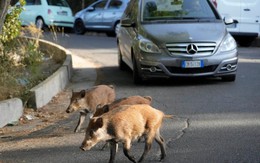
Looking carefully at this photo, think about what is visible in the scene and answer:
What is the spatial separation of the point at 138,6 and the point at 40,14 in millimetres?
16795

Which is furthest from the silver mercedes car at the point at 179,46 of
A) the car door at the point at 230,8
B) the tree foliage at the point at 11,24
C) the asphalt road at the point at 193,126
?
the car door at the point at 230,8

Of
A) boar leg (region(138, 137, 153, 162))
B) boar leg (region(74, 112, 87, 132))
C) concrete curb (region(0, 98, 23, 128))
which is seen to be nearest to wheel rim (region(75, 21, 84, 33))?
concrete curb (region(0, 98, 23, 128))

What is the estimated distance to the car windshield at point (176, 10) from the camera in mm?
12133

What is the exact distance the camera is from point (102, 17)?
26.1m

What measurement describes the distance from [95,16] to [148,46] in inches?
611

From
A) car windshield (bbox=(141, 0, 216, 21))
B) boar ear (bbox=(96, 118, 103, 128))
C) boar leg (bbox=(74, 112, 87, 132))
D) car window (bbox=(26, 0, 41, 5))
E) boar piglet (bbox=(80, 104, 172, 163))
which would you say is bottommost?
car window (bbox=(26, 0, 41, 5))

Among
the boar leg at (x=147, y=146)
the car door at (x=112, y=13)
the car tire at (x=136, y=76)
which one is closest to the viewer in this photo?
the boar leg at (x=147, y=146)

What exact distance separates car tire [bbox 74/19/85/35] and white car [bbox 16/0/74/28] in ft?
3.81

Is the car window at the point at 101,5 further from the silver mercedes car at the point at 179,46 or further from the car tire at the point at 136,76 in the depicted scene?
the car tire at the point at 136,76

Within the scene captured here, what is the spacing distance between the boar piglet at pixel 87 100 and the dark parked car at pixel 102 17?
1740cm

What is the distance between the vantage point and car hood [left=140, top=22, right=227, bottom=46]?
1120 centimetres

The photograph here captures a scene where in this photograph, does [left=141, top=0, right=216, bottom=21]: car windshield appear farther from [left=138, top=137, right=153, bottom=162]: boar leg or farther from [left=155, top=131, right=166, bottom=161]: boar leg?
[left=138, top=137, right=153, bottom=162]: boar leg

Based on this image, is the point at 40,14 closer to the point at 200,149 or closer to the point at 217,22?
the point at 217,22

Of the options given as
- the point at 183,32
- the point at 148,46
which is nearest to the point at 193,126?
the point at 148,46
